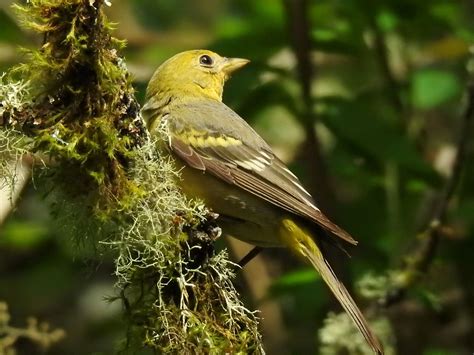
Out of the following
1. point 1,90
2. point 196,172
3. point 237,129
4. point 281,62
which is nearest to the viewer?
point 1,90

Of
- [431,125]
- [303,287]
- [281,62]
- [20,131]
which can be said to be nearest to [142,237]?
[20,131]

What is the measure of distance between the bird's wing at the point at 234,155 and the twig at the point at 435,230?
93cm

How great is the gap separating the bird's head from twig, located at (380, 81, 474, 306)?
4.23 feet

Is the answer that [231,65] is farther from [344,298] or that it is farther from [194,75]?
[344,298]

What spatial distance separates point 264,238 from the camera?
201 inches

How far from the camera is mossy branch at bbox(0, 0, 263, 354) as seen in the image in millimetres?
3695

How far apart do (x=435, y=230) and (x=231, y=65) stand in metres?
1.51

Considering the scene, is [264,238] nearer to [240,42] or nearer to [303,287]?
[303,287]

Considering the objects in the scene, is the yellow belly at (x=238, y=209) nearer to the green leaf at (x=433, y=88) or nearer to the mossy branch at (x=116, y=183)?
the mossy branch at (x=116, y=183)

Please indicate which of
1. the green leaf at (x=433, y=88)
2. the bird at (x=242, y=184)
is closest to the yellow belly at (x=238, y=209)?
the bird at (x=242, y=184)

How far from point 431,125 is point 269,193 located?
153 inches

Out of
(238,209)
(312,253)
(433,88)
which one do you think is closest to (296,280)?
(312,253)

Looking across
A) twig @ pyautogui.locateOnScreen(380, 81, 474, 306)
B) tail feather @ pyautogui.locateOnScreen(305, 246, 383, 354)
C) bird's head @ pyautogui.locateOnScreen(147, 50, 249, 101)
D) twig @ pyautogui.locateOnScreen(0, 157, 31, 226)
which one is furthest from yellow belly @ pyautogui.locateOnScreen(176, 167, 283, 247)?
twig @ pyautogui.locateOnScreen(380, 81, 474, 306)

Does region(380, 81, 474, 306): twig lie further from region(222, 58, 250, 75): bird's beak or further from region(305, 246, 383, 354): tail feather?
region(222, 58, 250, 75): bird's beak
